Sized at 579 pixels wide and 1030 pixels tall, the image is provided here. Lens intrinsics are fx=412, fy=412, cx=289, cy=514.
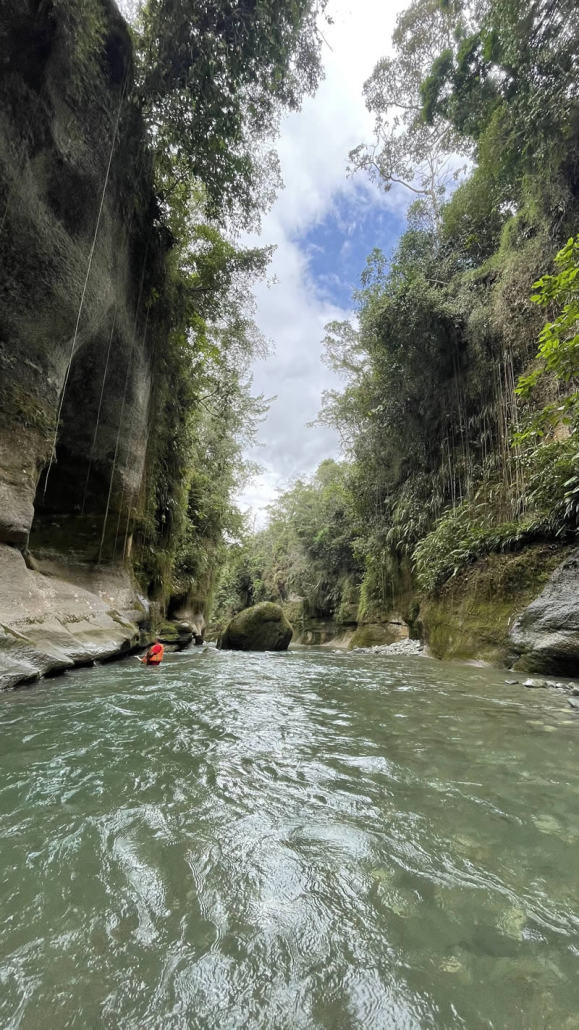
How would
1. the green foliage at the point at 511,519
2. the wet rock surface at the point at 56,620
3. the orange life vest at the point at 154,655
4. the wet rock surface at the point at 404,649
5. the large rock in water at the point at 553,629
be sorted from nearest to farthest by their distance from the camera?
the wet rock surface at the point at 56,620 → the large rock in water at the point at 553,629 → the green foliage at the point at 511,519 → the orange life vest at the point at 154,655 → the wet rock surface at the point at 404,649

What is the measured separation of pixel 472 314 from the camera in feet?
34.1

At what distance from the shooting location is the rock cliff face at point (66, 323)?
536 centimetres

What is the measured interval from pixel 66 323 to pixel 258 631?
435 inches

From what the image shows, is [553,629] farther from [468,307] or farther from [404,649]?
[468,307]

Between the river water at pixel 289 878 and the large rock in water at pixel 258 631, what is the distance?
11803 mm

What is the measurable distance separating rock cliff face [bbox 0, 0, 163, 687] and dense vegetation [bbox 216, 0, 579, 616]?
650 centimetres

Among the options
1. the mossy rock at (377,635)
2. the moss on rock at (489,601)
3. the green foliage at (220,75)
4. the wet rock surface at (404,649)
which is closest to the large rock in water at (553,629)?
the moss on rock at (489,601)

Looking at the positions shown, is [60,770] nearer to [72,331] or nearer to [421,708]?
[421,708]

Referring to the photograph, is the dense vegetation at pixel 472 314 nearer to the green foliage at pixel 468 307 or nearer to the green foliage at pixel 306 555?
the green foliage at pixel 468 307

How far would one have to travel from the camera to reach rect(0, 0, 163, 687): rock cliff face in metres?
5.36

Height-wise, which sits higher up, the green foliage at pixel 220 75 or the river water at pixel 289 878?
the green foliage at pixel 220 75

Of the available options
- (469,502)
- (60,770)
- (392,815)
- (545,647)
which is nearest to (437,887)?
(392,815)

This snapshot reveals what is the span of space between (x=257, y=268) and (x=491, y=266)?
634 cm

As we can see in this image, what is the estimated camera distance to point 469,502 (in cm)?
965
